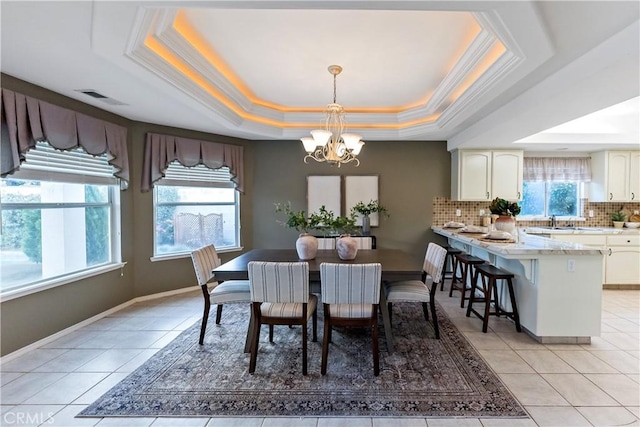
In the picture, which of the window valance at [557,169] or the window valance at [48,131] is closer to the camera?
the window valance at [48,131]

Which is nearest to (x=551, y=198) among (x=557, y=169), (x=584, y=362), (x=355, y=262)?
(x=557, y=169)

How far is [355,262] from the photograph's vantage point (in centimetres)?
293

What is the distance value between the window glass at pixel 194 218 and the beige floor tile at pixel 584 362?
4.35m

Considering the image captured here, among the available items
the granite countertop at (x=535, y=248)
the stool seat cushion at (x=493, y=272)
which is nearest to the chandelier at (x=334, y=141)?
the granite countertop at (x=535, y=248)

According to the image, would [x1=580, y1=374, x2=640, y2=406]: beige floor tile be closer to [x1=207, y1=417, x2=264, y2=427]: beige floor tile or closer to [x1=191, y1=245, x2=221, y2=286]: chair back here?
[x1=207, y1=417, x2=264, y2=427]: beige floor tile

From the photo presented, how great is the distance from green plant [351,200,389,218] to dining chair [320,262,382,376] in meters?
2.77

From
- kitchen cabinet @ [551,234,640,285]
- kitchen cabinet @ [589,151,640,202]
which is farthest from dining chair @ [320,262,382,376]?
kitchen cabinet @ [589,151,640,202]

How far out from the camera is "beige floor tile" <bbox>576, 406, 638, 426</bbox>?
1888mm

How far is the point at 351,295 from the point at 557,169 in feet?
16.3

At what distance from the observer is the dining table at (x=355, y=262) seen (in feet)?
8.44

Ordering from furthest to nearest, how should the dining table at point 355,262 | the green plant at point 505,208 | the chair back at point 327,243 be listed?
1. the chair back at point 327,243
2. the green plant at point 505,208
3. the dining table at point 355,262

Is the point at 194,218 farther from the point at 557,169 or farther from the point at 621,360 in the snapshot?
the point at 557,169

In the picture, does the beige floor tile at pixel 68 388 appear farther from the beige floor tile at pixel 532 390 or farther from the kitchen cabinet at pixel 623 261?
the kitchen cabinet at pixel 623 261

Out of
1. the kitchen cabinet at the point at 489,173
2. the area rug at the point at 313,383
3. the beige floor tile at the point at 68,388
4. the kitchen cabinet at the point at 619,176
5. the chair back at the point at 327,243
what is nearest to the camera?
the area rug at the point at 313,383
